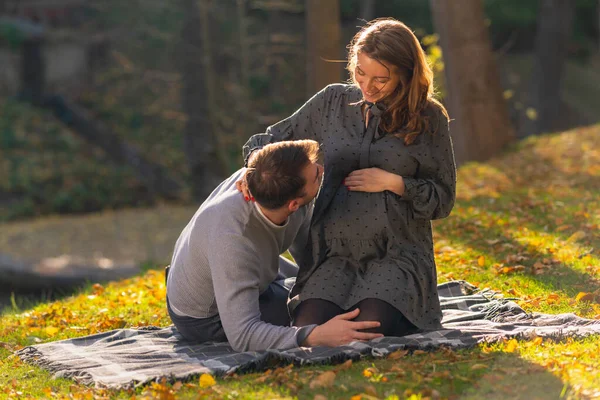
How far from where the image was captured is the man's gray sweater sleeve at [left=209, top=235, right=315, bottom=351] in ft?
14.1

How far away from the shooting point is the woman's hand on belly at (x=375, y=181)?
464cm

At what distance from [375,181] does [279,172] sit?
0.68 metres

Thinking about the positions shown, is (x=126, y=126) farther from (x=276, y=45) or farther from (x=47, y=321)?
(x=47, y=321)

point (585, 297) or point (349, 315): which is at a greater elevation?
point (349, 315)

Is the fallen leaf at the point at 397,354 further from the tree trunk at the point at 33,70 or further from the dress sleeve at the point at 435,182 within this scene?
the tree trunk at the point at 33,70

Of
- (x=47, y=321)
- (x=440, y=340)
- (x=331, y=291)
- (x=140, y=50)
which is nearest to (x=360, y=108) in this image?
(x=331, y=291)

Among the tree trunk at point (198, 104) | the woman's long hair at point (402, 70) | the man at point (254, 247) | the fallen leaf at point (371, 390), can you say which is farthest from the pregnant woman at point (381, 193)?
the tree trunk at point (198, 104)

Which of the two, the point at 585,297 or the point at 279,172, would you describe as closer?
the point at 279,172

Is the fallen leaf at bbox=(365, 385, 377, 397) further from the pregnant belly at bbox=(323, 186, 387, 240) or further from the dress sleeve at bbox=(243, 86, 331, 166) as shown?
→ the dress sleeve at bbox=(243, 86, 331, 166)

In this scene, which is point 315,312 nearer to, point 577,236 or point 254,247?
point 254,247

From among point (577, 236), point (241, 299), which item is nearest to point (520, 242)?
point (577, 236)

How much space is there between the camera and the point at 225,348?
4668 millimetres

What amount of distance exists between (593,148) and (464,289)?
267 inches

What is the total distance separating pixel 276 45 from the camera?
20.1 meters
